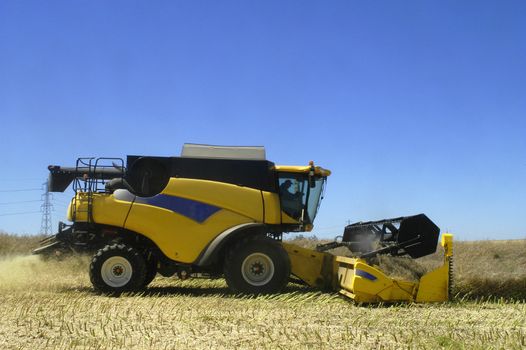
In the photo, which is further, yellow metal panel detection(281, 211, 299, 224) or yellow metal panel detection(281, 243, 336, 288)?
yellow metal panel detection(281, 211, 299, 224)

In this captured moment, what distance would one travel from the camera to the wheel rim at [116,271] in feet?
33.4

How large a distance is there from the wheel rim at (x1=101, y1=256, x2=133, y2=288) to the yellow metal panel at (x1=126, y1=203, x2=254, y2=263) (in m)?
0.66

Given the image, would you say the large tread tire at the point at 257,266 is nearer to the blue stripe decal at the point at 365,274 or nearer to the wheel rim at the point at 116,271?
the blue stripe decal at the point at 365,274

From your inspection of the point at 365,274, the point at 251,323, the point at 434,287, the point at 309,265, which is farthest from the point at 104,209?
the point at 434,287

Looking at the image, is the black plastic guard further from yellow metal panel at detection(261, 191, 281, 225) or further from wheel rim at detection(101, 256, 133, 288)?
wheel rim at detection(101, 256, 133, 288)

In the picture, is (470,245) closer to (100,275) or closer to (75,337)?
(100,275)

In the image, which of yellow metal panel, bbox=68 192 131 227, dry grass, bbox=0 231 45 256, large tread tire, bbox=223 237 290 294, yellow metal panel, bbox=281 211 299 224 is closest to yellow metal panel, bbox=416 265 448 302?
large tread tire, bbox=223 237 290 294

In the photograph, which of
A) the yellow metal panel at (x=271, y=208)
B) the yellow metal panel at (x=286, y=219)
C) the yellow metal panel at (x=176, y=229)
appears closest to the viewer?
the yellow metal panel at (x=176, y=229)

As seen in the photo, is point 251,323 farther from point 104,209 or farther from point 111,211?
point 104,209

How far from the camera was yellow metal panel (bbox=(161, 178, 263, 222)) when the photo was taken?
1047 cm

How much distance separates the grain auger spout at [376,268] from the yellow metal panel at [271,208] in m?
0.61

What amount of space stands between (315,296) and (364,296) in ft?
3.79

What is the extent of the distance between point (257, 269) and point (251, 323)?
11.8 ft

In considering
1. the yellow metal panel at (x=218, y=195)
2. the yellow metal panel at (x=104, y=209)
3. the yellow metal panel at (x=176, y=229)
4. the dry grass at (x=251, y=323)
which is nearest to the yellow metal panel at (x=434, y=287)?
the dry grass at (x=251, y=323)
